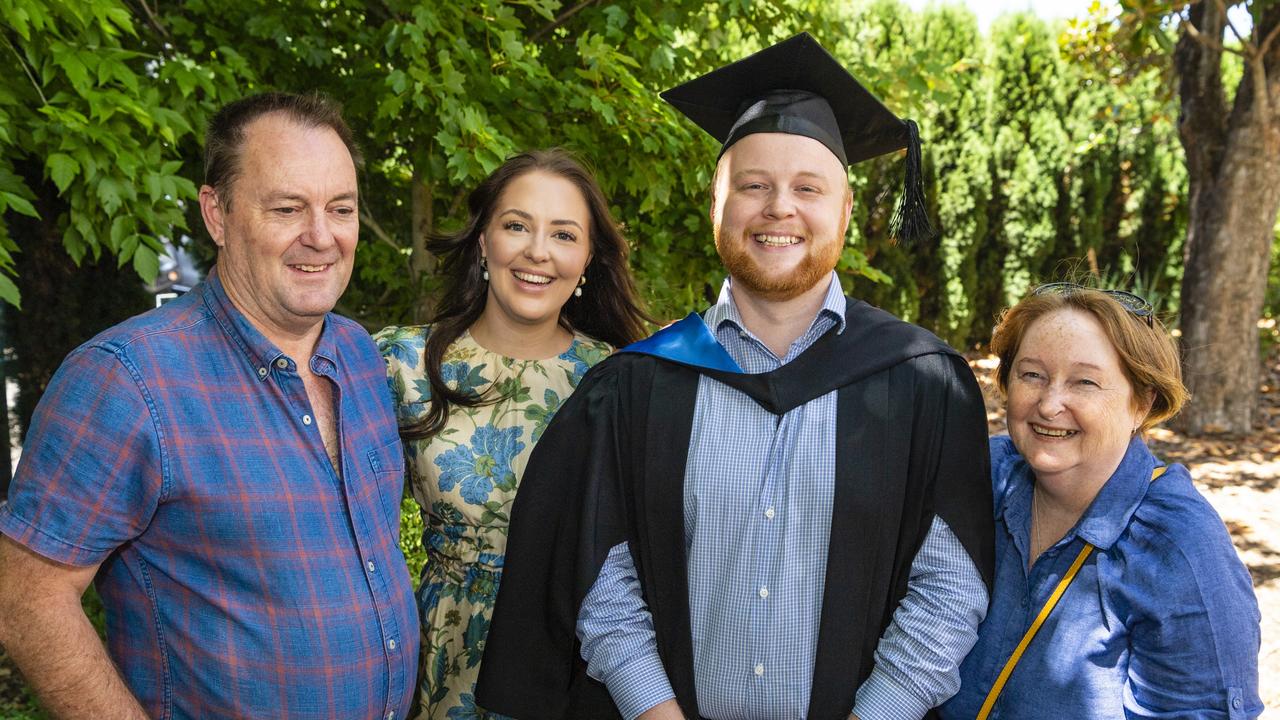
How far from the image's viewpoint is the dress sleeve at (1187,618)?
1695mm

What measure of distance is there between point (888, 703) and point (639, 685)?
512mm

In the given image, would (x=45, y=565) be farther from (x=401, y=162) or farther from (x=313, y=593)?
(x=401, y=162)

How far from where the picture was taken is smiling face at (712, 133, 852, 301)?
2094 mm

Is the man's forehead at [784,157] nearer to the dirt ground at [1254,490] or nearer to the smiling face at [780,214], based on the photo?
the smiling face at [780,214]

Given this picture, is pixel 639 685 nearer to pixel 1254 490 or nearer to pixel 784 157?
pixel 784 157

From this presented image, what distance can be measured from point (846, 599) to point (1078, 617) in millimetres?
451

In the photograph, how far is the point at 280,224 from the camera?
194 cm

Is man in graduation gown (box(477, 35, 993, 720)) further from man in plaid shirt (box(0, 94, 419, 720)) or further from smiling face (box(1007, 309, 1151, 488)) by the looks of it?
man in plaid shirt (box(0, 94, 419, 720))

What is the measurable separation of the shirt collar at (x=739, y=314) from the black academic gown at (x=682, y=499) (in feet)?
0.15

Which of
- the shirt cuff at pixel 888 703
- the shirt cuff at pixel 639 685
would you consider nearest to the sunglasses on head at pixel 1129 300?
the shirt cuff at pixel 888 703

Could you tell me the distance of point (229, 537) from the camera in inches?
68.6

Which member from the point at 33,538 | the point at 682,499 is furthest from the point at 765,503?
the point at 33,538

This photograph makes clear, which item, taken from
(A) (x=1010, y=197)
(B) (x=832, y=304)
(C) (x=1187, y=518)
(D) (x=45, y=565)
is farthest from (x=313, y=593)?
(A) (x=1010, y=197)

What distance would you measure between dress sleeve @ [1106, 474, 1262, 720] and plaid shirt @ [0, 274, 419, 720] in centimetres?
148
